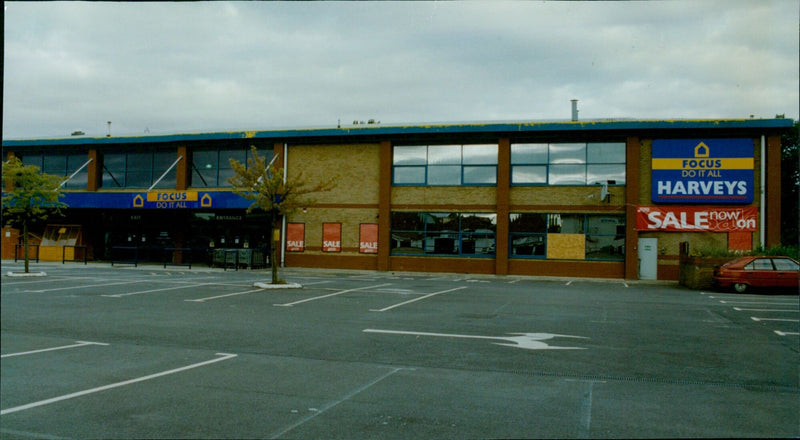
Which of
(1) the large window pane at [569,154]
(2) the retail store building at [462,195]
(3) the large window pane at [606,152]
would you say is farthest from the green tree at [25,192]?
(3) the large window pane at [606,152]

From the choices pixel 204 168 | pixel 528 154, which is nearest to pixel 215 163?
pixel 204 168

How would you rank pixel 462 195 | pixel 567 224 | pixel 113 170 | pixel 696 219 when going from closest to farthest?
pixel 696 219, pixel 567 224, pixel 462 195, pixel 113 170

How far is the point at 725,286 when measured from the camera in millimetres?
21219

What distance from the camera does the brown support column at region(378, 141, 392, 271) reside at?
3117cm

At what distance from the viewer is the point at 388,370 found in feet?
25.0

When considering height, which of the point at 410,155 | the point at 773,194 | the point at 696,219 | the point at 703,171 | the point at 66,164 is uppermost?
the point at 410,155

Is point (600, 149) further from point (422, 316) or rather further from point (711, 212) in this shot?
point (422, 316)

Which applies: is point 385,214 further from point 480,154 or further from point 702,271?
point 702,271

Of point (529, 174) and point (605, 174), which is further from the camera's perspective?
point (529, 174)

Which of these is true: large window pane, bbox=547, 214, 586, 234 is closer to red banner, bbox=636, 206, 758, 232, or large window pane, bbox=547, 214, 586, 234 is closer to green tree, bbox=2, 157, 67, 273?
red banner, bbox=636, 206, 758, 232

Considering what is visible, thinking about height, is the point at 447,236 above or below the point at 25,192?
below

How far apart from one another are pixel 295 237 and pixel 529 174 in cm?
1284

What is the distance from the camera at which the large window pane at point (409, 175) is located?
103ft

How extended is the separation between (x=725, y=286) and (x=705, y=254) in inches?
104
